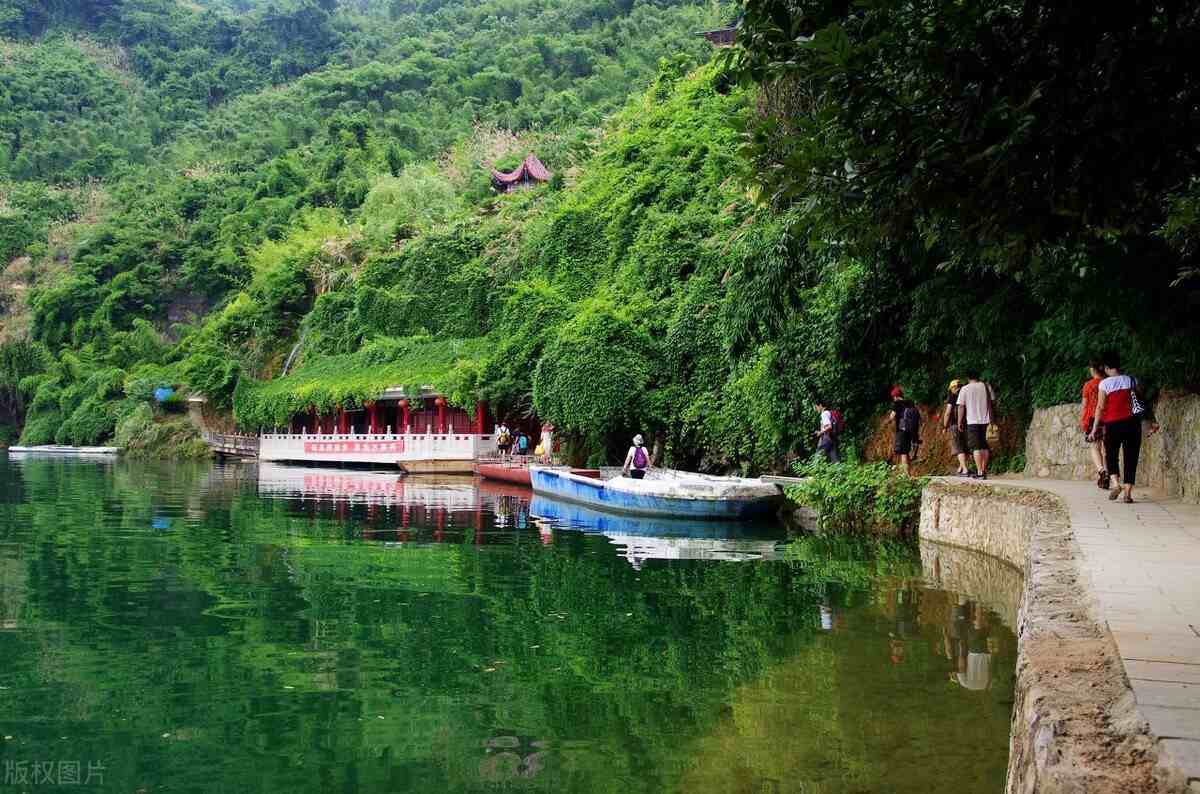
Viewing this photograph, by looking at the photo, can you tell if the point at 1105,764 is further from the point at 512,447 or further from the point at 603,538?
the point at 512,447

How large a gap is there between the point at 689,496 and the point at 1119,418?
28.1 ft

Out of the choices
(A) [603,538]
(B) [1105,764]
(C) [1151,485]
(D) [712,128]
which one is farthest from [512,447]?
(B) [1105,764]

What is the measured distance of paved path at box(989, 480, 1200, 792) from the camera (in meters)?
3.59

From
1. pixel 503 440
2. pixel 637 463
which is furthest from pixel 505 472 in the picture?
pixel 637 463

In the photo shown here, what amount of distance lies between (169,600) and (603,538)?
7.45 meters

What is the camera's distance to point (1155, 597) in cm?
594

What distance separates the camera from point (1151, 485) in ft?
43.1

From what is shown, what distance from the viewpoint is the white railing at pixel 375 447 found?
36531 millimetres

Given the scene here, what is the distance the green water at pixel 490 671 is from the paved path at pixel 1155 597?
1.00m

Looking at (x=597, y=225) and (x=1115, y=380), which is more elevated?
(x=597, y=225)

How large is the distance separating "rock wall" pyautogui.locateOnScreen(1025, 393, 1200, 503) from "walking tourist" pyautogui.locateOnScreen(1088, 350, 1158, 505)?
892mm

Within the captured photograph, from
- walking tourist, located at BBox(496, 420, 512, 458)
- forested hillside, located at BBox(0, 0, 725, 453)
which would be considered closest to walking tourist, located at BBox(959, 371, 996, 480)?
walking tourist, located at BBox(496, 420, 512, 458)

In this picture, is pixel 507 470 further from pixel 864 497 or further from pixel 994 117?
pixel 994 117

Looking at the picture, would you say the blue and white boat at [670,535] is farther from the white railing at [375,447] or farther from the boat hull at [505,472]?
the white railing at [375,447]
